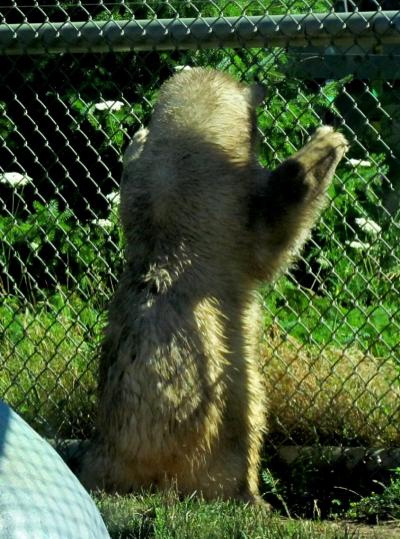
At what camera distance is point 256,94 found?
5262 mm

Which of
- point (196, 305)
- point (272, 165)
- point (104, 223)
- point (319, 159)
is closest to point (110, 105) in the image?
point (104, 223)

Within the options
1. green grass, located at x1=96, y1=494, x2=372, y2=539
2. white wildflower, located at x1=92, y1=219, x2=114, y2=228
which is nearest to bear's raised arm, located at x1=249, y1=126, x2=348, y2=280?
green grass, located at x1=96, y1=494, x2=372, y2=539

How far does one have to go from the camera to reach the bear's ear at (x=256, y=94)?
524 centimetres

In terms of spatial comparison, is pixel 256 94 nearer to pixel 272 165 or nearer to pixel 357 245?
pixel 272 165

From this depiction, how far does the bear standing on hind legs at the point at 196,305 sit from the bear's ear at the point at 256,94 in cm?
24

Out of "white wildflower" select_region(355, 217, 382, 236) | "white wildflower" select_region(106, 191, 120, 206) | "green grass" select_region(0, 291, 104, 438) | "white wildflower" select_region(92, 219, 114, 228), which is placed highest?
"white wildflower" select_region(355, 217, 382, 236)

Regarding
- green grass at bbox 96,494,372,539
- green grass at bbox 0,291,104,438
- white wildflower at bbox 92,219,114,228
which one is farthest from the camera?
white wildflower at bbox 92,219,114,228

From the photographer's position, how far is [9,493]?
2545 mm

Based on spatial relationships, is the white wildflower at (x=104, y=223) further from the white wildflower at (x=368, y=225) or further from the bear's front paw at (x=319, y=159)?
the bear's front paw at (x=319, y=159)

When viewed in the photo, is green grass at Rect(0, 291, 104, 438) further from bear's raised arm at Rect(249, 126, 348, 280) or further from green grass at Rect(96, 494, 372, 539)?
green grass at Rect(96, 494, 372, 539)

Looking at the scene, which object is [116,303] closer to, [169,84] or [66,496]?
[169,84]

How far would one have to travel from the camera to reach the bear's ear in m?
5.24

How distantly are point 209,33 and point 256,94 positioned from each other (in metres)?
0.44

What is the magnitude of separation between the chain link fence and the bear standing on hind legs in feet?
1.61
